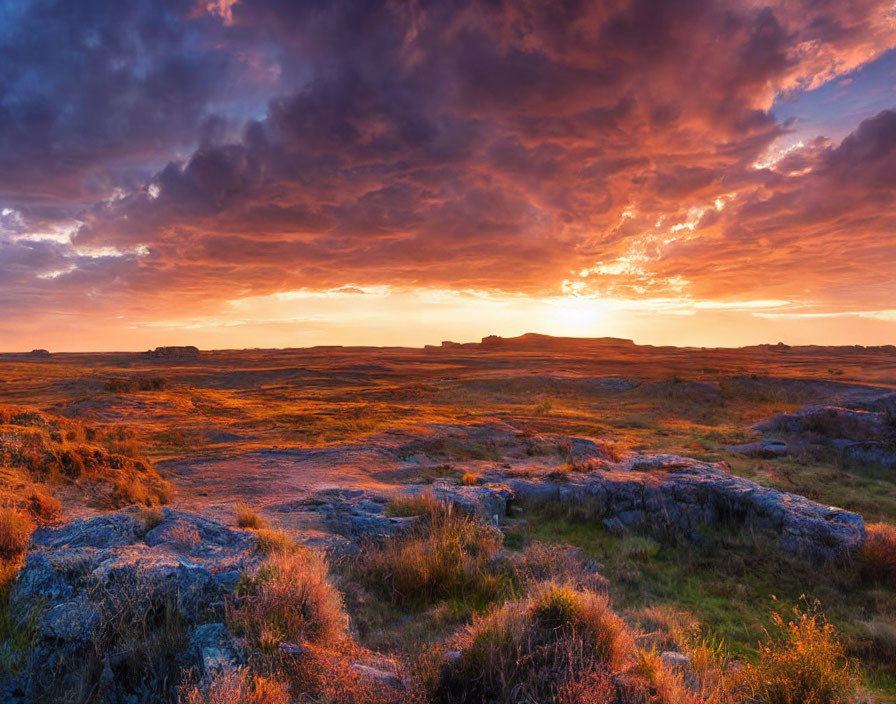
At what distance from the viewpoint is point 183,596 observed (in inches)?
193

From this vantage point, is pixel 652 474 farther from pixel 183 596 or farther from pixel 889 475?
pixel 183 596

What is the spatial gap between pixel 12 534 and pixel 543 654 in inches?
291

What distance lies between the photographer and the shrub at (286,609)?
451 centimetres

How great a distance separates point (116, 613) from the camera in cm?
462

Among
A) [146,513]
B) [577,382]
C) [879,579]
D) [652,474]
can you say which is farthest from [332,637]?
[577,382]

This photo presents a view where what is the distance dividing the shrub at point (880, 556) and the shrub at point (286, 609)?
9.47 m

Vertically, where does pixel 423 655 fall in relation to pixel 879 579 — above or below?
above

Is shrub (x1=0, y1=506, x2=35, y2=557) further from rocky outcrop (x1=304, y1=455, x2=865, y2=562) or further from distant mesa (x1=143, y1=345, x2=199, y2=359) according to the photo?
distant mesa (x1=143, y1=345, x2=199, y2=359)

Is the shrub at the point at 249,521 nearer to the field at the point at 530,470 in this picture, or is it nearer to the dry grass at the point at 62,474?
the field at the point at 530,470

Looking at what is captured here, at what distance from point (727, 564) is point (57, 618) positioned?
10.5 metres

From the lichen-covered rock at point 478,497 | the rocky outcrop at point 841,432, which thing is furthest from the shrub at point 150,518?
the rocky outcrop at point 841,432

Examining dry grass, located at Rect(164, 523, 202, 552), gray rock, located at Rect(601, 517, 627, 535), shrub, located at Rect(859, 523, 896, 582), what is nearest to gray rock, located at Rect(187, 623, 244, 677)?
dry grass, located at Rect(164, 523, 202, 552)

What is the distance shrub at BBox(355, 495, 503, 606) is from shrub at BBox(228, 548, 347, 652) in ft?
6.65

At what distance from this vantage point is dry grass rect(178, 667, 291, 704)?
347cm
